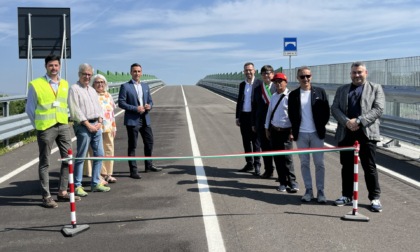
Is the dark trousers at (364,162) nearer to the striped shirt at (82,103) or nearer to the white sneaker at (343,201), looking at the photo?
the white sneaker at (343,201)

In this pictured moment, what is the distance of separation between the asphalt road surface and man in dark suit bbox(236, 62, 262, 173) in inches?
12.8

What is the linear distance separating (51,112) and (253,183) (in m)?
3.35

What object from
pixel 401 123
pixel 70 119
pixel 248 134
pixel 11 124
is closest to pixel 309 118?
pixel 248 134

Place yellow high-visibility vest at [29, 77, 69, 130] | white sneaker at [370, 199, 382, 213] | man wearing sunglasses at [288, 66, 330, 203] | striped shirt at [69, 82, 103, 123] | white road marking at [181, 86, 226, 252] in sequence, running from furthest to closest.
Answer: striped shirt at [69, 82, 103, 123], man wearing sunglasses at [288, 66, 330, 203], yellow high-visibility vest at [29, 77, 69, 130], white sneaker at [370, 199, 382, 213], white road marking at [181, 86, 226, 252]


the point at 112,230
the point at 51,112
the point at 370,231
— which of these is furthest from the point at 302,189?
the point at 51,112

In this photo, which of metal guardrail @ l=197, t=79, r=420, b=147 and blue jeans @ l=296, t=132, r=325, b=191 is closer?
blue jeans @ l=296, t=132, r=325, b=191

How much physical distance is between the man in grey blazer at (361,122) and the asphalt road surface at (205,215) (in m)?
0.25

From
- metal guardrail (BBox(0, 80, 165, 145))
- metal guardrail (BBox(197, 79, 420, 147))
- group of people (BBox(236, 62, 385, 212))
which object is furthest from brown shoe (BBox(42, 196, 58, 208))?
metal guardrail (BBox(197, 79, 420, 147))

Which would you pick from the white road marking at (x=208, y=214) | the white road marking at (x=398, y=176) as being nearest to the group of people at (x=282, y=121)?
the white road marking at (x=208, y=214)

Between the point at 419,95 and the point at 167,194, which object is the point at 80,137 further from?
the point at 419,95

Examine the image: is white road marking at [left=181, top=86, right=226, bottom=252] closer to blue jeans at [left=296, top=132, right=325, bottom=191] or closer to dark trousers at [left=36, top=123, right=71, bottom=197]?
blue jeans at [left=296, top=132, right=325, bottom=191]

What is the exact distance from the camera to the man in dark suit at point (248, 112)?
25.5ft

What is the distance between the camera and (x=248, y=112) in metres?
7.93

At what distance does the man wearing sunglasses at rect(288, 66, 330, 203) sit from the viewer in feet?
19.5
